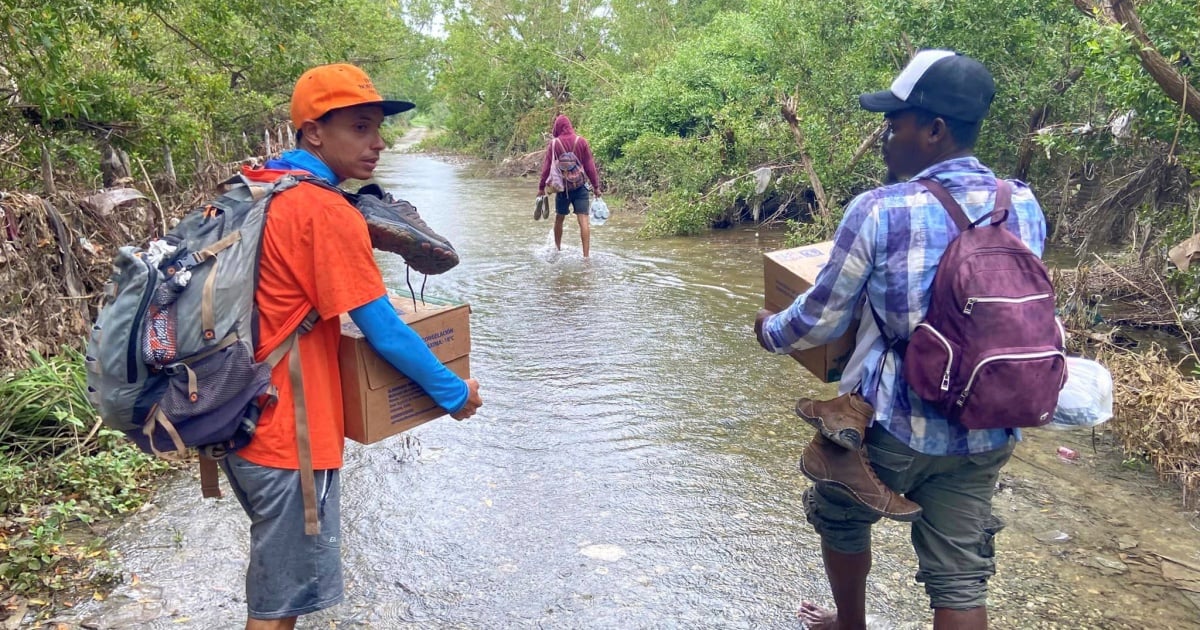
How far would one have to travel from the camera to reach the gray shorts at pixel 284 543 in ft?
7.95

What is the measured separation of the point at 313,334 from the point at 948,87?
1.90 meters

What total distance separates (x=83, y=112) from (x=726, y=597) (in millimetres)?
5405

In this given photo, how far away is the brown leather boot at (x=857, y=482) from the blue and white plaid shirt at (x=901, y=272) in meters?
0.14

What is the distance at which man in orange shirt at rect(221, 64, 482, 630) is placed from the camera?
91.9 inches

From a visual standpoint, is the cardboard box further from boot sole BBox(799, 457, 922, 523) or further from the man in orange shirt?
boot sole BBox(799, 457, 922, 523)

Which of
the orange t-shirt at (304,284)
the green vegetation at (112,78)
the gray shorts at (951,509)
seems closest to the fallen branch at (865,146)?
the green vegetation at (112,78)

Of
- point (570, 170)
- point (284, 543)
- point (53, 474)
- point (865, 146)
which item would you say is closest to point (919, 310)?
point (284, 543)

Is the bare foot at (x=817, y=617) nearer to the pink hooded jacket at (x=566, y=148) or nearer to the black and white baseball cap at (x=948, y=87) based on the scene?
the black and white baseball cap at (x=948, y=87)

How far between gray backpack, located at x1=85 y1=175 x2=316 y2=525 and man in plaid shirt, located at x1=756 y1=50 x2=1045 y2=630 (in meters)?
1.54

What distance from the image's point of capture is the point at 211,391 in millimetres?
2270

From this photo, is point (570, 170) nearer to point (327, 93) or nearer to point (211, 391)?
point (327, 93)

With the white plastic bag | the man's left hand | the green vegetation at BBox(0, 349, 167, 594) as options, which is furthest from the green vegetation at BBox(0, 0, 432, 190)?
the white plastic bag

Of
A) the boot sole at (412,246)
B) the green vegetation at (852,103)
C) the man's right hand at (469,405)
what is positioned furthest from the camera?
the green vegetation at (852,103)

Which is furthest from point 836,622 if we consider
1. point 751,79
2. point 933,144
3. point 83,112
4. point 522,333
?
point 751,79
